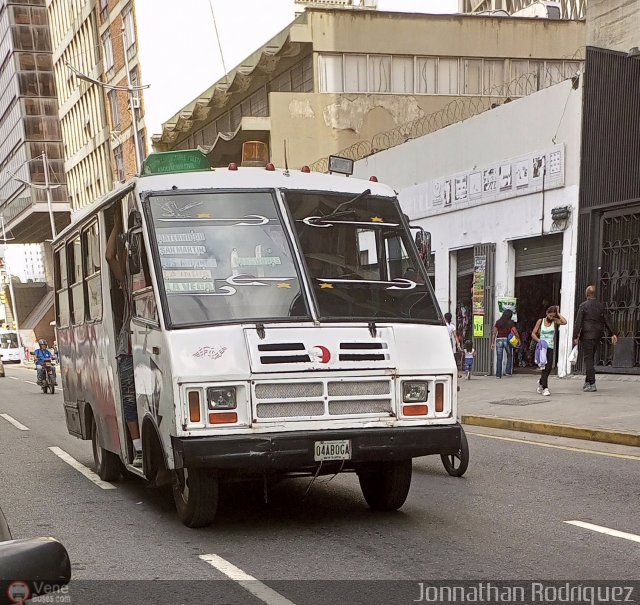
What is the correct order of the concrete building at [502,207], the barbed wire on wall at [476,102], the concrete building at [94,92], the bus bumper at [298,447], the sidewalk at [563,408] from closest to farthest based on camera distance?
the bus bumper at [298,447] → the sidewalk at [563,408] → the concrete building at [502,207] → the barbed wire on wall at [476,102] → the concrete building at [94,92]

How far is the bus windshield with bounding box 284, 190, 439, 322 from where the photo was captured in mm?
6641

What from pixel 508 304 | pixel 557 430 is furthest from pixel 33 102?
pixel 557 430

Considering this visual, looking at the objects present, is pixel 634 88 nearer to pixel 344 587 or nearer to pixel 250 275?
pixel 250 275

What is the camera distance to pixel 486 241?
2059 centimetres

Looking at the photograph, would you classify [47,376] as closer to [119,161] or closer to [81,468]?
[81,468]

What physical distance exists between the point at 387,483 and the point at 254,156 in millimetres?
3080

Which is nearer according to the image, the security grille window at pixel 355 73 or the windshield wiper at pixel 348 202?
the windshield wiper at pixel 348 202

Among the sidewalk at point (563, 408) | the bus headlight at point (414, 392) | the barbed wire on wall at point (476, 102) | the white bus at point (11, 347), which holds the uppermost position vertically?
the barbed wire on wall at point (476, 102)

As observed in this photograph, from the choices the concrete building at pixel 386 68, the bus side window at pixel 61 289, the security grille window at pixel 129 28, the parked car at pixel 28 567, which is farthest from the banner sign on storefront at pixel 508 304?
the security grille window at pixel 129 28

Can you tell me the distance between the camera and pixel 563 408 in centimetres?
1332

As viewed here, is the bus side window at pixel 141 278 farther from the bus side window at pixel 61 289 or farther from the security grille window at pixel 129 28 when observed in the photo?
the security grille window at pixel 129 28

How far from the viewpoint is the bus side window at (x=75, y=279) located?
9.30 m

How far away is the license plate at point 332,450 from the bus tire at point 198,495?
0.80m

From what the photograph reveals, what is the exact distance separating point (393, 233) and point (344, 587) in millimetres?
3262
